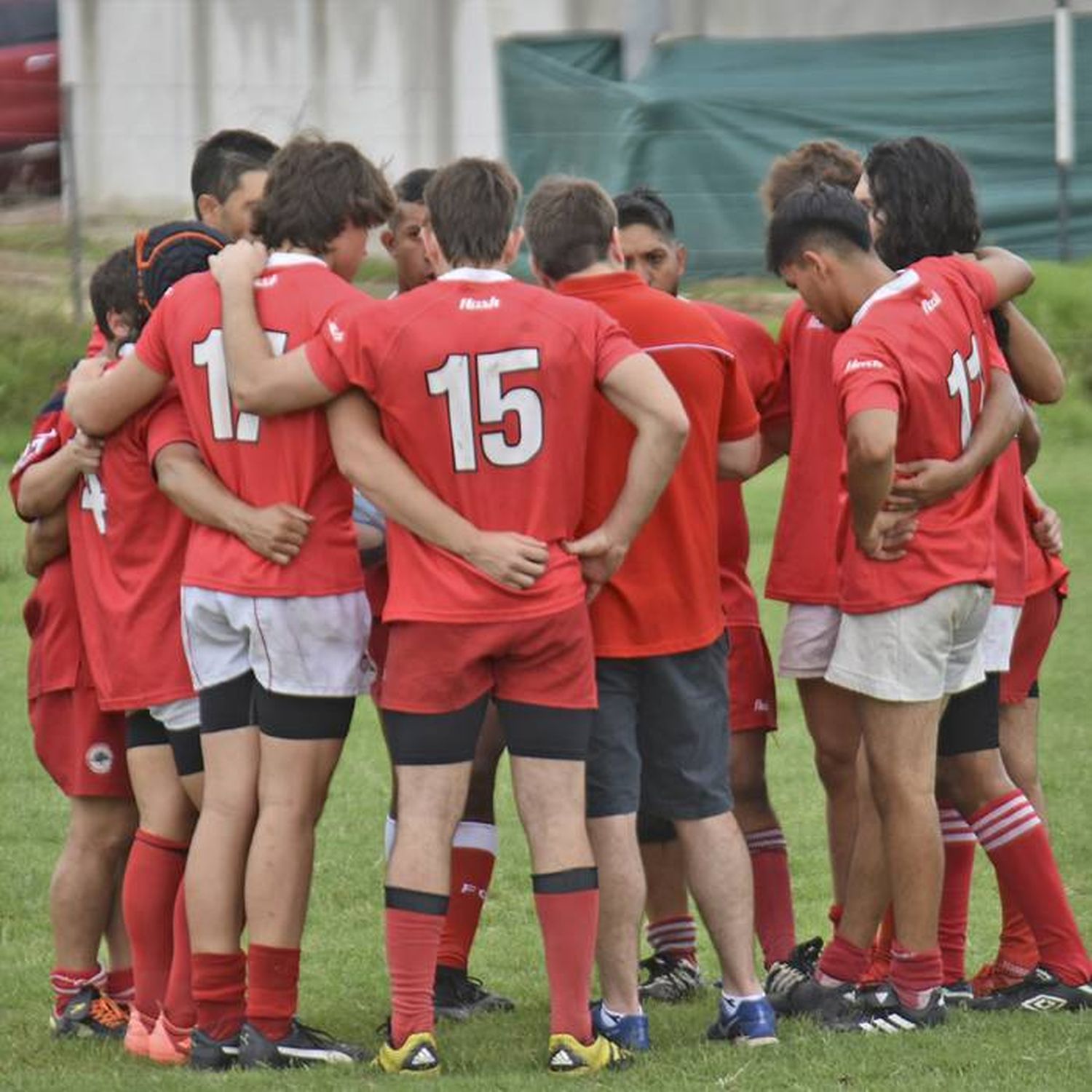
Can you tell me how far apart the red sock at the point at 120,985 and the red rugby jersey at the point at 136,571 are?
83 cm

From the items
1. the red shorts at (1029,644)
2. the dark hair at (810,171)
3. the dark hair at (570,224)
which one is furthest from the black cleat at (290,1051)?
the dark hair at (810,171)

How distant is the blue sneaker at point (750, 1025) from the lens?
17.5 ft

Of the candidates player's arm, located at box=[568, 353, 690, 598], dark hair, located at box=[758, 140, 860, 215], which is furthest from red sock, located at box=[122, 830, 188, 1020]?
dark hair, located at box=[758, 140, 860, 215]

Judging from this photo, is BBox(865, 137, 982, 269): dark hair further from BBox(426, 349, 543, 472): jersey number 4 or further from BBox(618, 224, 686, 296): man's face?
BBox(426, 349, 543, 472): jersey number 4

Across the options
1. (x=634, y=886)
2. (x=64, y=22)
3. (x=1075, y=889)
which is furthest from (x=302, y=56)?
(x=634, y=886)

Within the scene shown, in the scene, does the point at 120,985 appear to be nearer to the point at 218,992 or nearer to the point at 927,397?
the point at 218,992

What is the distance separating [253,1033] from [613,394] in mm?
1660

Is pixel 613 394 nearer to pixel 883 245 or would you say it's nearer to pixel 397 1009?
pixel 883 245

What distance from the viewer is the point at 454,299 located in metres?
5.08

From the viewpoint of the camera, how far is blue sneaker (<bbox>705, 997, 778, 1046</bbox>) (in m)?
5.33

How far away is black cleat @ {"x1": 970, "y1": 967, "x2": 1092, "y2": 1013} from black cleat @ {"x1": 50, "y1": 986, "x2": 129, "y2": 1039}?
214 centimetres

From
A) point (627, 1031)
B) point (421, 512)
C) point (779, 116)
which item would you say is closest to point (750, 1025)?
point (627, 1031)

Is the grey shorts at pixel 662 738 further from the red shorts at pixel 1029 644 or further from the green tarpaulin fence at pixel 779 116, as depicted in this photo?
the green tarpaulin fence at pixel 779 116

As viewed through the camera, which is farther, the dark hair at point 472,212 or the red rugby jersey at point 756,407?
the red rugby jersey at point 756,407
